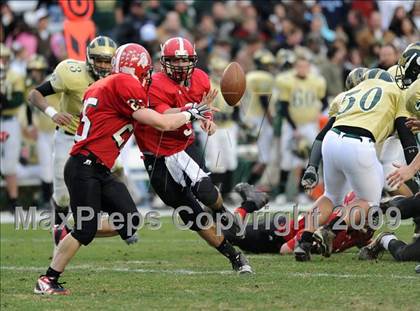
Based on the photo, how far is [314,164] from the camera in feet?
25.9

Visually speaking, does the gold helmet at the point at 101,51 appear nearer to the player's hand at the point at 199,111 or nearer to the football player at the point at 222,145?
the player's hand at the point at 199,111

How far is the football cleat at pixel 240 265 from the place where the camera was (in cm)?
728

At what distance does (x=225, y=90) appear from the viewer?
24.5 feet

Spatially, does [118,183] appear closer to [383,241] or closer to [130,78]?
[130,78]

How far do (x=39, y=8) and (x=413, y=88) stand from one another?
10305mm

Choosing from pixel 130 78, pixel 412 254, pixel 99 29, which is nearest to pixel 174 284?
pixel 130 78

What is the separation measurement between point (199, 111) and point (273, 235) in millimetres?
2081

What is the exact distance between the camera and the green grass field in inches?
238

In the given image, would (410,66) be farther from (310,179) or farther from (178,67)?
(178,67)

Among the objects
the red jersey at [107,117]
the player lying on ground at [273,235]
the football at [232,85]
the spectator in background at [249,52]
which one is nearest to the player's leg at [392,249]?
the player lying on ground at [273,235]

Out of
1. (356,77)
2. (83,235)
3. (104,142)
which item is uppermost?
(356,77)

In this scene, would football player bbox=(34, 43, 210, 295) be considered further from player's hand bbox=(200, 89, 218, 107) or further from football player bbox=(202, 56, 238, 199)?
football player bbox=(202, 56, 238, 199)

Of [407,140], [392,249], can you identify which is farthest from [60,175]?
[407,140]

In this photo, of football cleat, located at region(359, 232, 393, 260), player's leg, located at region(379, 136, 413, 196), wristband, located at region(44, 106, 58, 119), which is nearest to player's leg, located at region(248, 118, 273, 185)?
player's leg, located at region(379, 136, 413, 196)
